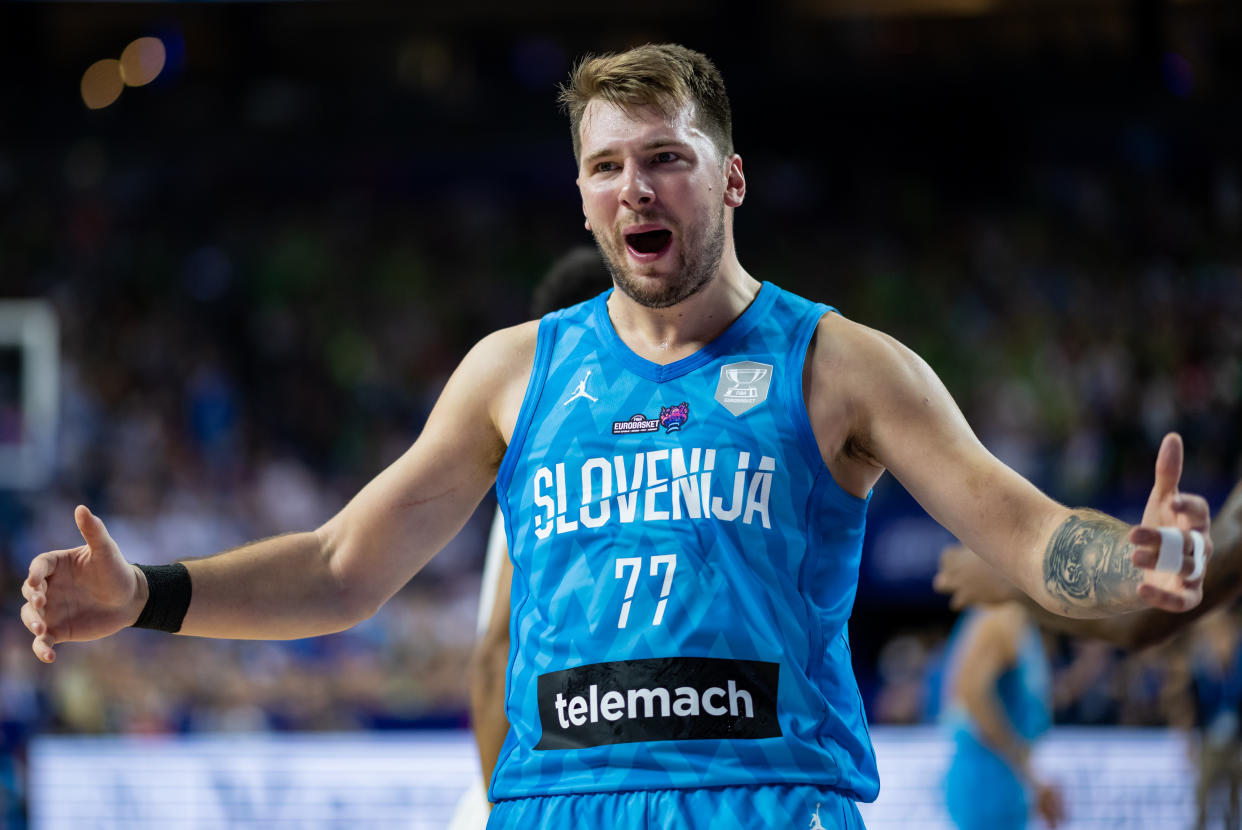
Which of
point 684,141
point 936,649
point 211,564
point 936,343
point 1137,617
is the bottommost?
point 936,649

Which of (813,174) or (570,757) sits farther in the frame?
(813,174)

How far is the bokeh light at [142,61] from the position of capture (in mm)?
17297

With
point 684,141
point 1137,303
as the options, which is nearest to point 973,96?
point 1137,303

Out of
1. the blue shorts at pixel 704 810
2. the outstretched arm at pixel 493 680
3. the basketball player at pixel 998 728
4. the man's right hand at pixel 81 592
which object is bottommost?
the basketball player at pixel 998 728

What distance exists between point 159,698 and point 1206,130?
43.2ft

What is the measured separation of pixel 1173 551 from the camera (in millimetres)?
2160

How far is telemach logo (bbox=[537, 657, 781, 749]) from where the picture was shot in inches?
102

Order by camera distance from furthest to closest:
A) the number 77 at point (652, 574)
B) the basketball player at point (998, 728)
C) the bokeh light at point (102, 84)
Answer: the bokeh light at point (102, 84), the basketball player at point (998, 728), the number 77 at point (652, 574)

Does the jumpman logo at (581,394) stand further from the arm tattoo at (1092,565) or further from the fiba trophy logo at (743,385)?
the arm tattoo at (1092,565)

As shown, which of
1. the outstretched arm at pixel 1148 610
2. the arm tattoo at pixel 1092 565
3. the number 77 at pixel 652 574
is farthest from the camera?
the outstretched arm at pixel 1148 610

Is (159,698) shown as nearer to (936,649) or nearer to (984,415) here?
(936,649)

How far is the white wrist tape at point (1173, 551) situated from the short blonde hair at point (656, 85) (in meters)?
1.32

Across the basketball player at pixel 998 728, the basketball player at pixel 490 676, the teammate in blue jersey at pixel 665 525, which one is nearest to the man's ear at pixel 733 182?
the teammate in blue jersey at pixel 665 525

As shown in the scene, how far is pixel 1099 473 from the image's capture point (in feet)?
42.6
